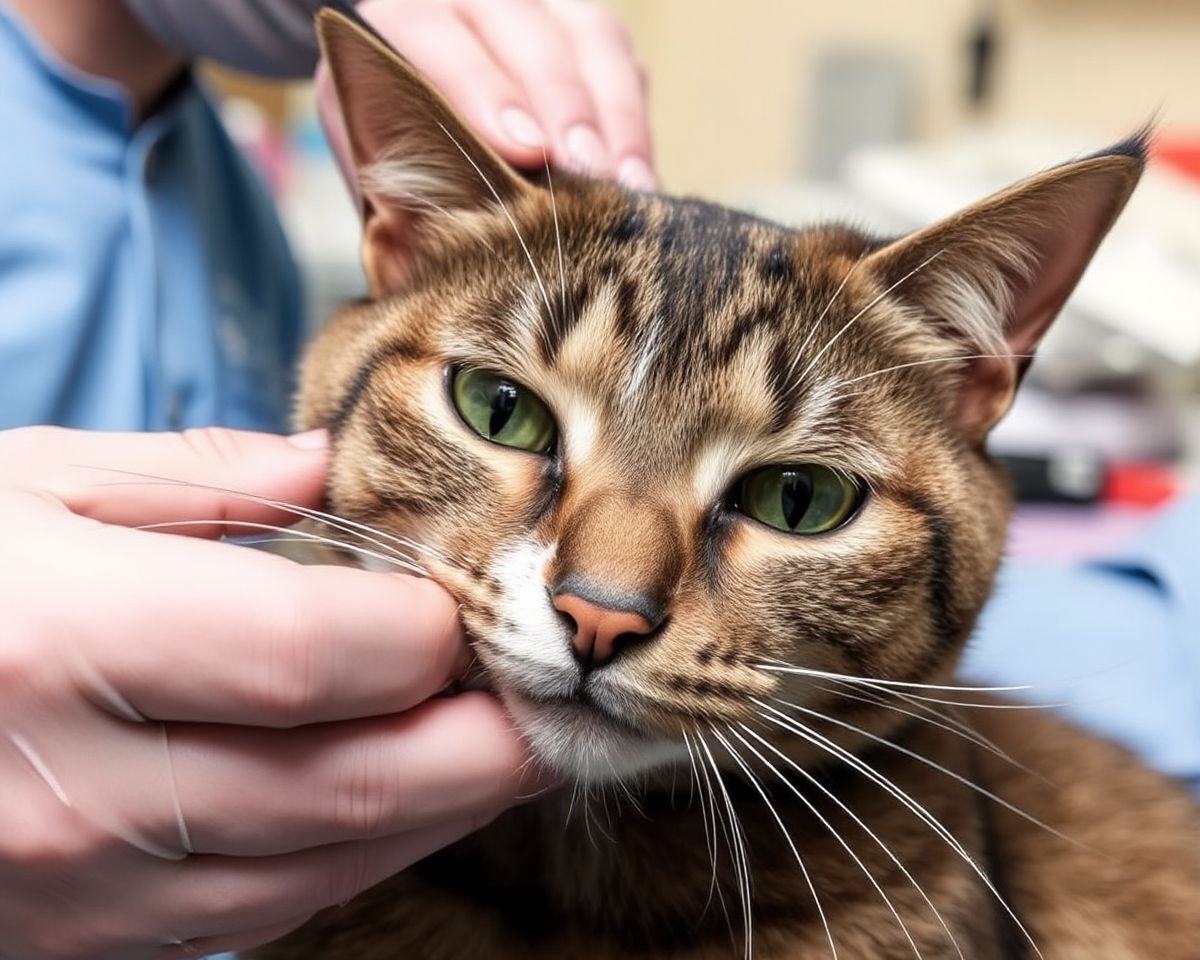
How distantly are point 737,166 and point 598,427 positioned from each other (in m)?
2.41

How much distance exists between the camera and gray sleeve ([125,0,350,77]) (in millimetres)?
1031

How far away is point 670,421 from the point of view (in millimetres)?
657

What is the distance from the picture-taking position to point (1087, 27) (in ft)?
7.27

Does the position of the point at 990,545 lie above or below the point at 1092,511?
below

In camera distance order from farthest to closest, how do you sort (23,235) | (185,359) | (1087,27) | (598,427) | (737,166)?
(737,166)
(1087,27)
(185,359)
(23,235)
(598,427)

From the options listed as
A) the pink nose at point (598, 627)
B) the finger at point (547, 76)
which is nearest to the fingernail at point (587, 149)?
the finger at point (547, 76)

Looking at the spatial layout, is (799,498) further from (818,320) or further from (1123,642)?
(1123,642)

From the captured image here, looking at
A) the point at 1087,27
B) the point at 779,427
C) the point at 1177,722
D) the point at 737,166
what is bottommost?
the point at 1177,722

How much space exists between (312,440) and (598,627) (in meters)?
0.24

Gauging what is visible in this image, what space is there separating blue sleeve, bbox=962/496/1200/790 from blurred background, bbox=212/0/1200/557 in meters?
0.24

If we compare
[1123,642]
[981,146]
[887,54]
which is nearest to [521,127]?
[1123,642]

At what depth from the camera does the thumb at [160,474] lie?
590 mm

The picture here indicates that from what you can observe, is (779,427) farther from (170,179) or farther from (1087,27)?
(1087,27)

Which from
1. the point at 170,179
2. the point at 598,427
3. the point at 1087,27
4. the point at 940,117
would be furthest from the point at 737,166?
the point at 598,427
